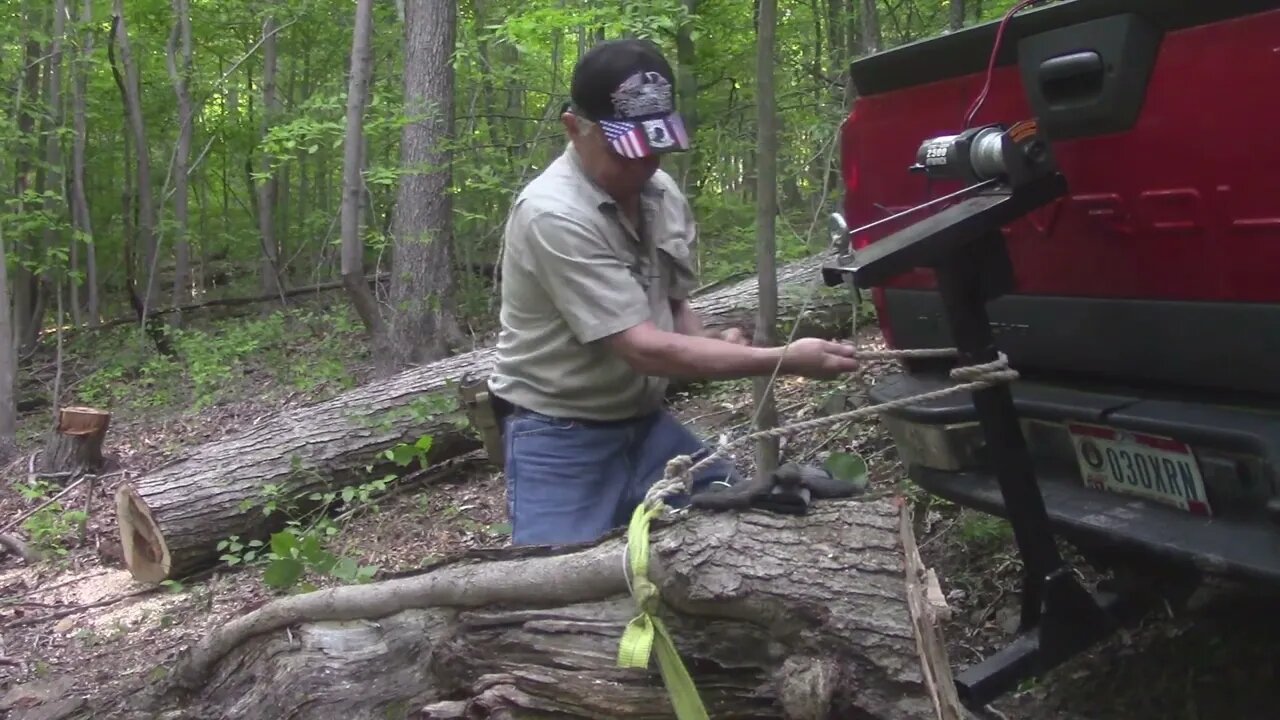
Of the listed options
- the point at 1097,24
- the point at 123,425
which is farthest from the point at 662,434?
the point at 123,425

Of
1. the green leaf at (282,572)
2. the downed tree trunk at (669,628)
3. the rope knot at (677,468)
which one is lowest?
the green leaf at (282,572)

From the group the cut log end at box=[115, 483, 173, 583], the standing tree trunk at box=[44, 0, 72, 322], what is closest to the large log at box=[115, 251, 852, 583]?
the cut log end at box=[115, 483, 173, 583]

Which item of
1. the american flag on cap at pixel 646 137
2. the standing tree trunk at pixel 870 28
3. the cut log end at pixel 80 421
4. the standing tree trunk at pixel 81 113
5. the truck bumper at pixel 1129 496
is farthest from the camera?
the standing tree trunk at pixel 81 113

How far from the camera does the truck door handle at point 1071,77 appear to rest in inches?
98.7

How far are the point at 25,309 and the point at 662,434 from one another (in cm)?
1636

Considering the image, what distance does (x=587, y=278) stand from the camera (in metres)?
3.05

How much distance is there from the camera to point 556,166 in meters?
3.27

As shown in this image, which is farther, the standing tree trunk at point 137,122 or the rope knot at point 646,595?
the standing tree trunk at point 137,122

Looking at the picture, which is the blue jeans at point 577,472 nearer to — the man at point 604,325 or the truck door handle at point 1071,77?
the man at point 604,325

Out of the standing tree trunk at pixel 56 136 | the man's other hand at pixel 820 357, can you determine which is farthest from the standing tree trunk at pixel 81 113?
the man's other hand at pixel 820 357

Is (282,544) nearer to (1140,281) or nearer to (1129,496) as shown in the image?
(1129,496)

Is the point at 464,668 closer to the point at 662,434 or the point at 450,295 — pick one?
the point at 662,434

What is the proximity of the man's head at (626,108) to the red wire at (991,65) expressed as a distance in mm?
777

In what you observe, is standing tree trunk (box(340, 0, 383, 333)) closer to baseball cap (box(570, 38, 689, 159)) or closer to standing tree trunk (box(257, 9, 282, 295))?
baseball cap (box(570, 38, 689, 159))
